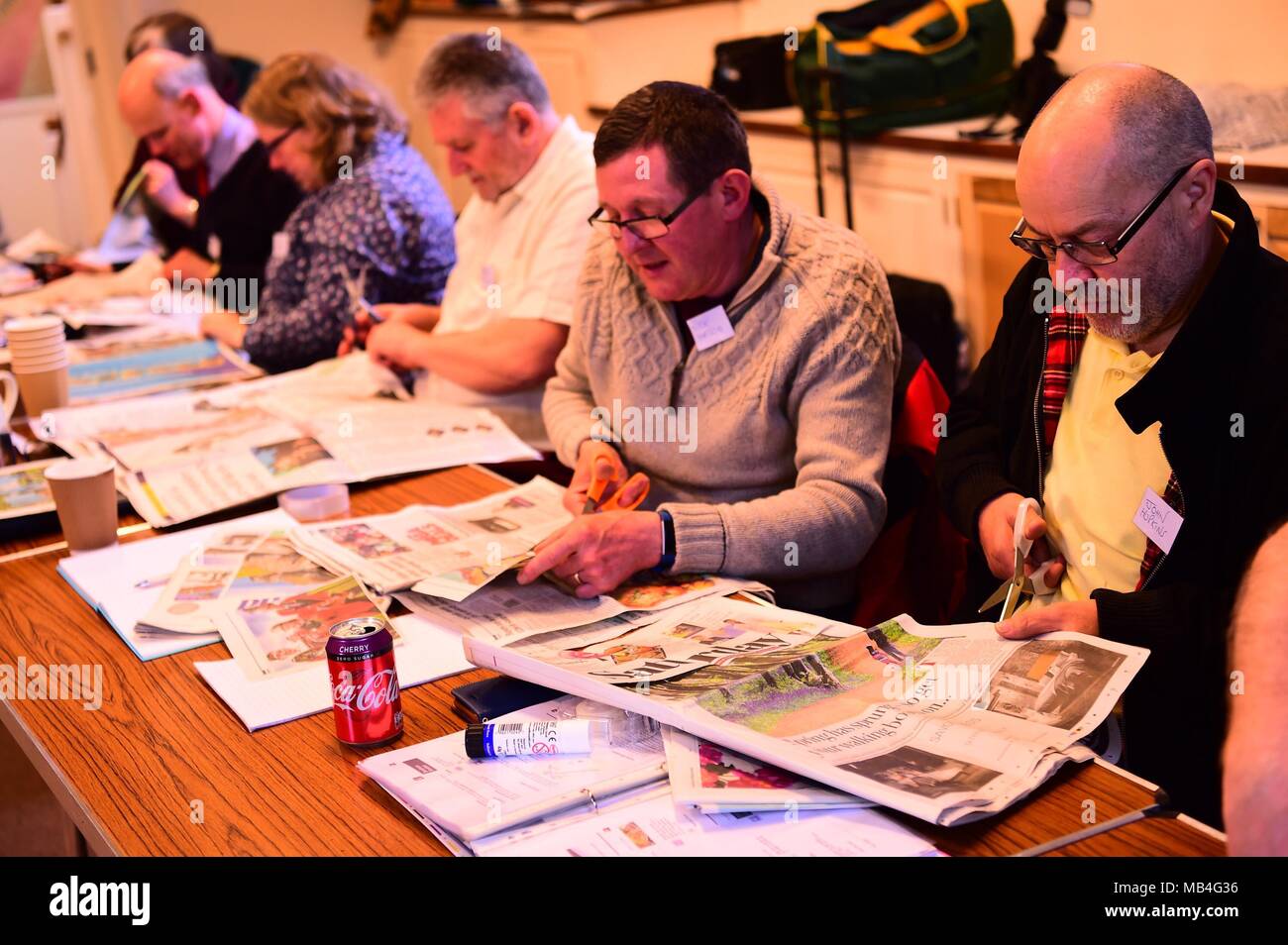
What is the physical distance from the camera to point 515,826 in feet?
3.70

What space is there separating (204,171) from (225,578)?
8.27 ft

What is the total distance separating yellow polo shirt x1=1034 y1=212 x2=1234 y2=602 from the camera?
151 cm

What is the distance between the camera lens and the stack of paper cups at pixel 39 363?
2.51 metres

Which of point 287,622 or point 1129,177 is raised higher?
point 1129,177

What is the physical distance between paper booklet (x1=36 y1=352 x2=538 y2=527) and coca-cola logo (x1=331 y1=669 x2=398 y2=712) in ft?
2.64

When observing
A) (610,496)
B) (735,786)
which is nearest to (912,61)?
(610,496)

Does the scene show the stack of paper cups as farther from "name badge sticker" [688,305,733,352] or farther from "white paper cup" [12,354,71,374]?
"name badge sticker" [688,305,733,352]

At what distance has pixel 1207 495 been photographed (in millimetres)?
1412

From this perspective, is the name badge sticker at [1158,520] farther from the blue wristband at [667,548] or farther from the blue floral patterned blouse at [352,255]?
the blue floral patterned blouse at [352,255]

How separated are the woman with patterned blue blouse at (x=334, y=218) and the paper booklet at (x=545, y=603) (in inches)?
61.1

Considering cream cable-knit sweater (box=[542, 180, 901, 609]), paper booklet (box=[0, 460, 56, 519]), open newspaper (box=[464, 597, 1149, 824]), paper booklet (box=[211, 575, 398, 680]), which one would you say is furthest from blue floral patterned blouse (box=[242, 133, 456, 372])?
open newspaper (box=[464, 597, 1149, 824])

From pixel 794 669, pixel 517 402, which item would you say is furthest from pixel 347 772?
pixel 517 402

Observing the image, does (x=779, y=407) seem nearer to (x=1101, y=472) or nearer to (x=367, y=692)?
(x=1101, y=472)
